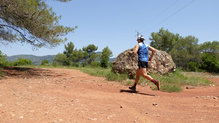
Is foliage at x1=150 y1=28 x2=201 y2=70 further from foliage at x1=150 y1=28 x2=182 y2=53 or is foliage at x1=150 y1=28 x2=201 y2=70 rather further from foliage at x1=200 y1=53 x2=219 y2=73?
foliage at x1=200 y1=53 x2=219 y2=73

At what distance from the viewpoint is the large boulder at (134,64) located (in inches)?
353

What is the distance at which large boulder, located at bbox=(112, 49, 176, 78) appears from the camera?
29.5 ft

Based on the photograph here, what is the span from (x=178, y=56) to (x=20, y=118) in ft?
129

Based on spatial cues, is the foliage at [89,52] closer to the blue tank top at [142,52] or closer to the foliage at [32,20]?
the foliage at [32,20]

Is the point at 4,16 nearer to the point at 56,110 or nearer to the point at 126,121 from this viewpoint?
the point at 56,110

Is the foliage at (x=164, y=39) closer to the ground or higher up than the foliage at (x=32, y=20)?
higher up

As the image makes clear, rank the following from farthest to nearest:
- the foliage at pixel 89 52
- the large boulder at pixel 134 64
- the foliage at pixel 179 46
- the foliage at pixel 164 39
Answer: the foliage at pixel 89 52 → the foliage at pixel 164 39 → the foliage at pixel 179 46 → the large boulder at pixel 134 64

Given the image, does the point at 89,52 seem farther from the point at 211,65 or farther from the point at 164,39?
the point at 211,65

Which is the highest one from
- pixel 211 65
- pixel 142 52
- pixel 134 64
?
pixel 211 65

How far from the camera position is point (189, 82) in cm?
844

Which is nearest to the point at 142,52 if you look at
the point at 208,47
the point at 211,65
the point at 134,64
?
the point at 134,64

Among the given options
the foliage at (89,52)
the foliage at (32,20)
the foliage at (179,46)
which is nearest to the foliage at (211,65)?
the foliage at (179,46)

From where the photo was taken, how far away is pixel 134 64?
9.00m

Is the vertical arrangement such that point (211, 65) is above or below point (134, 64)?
above
